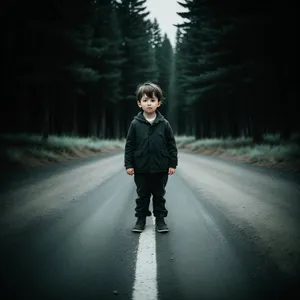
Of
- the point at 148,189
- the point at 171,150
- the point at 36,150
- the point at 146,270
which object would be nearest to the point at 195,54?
the point at 36,150

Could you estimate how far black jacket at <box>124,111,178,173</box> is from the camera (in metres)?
4.38

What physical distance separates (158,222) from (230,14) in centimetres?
1703

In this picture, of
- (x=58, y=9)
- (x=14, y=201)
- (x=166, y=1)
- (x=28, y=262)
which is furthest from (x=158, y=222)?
(x=58, y=9)

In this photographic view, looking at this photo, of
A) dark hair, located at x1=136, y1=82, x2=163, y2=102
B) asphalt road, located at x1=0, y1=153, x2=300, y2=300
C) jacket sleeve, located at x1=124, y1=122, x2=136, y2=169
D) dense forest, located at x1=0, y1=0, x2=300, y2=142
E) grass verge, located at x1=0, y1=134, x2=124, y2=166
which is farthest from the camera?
dense forest, located at x1=0, y1=0, x2=300, y2=142

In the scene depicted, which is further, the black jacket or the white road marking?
the black jacket

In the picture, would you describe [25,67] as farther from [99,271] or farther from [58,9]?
[99,271]

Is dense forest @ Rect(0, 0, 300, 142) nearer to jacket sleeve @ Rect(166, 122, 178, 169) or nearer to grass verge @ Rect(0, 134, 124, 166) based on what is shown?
grass verge @ Rect(0, 134, 124, 166)

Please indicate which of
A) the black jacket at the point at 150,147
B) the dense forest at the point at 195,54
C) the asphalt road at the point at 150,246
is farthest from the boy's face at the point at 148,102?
the dense forest at the point at 195,54

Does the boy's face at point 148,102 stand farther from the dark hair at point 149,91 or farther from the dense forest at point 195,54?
the dense forest at point 195,54

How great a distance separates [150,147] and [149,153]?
83mm

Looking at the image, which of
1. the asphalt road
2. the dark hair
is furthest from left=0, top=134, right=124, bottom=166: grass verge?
the dark hair

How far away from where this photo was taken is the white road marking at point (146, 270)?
8.39ft

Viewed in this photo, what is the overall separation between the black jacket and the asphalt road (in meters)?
0.89

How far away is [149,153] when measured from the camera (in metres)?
4.39
